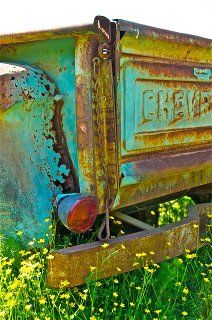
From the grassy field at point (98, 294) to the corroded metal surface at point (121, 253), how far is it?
65mm

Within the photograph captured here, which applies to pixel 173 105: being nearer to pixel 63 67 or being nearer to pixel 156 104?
pixel 156 104

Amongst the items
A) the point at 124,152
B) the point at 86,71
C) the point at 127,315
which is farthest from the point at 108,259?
the point at 86,71

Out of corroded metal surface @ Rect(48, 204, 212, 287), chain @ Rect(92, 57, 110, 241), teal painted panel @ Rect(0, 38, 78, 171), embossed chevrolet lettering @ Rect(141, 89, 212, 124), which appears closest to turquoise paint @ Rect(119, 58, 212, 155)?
embossed chevrolet lettering @ Rect(141, 89, 212, 124)

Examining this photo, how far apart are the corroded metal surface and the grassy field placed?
0.07 metres

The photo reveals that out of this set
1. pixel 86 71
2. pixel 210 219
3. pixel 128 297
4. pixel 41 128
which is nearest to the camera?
pixel 86 71

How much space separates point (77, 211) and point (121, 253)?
1.28 feet

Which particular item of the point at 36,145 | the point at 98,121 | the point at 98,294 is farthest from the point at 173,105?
the point at 98,294

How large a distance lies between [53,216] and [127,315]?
69cm

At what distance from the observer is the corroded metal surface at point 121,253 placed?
2672mm

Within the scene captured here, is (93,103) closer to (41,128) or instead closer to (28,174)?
(41,128)

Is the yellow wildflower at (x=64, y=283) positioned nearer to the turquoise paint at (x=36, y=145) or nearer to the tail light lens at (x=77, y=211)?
the tail light lens at (x=77, y=211)

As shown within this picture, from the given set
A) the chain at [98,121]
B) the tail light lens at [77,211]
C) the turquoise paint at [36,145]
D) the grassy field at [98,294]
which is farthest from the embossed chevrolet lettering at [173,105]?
the grassy field at [98,294]

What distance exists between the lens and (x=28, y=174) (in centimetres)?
295

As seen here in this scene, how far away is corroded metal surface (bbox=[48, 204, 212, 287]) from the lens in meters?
2.67
